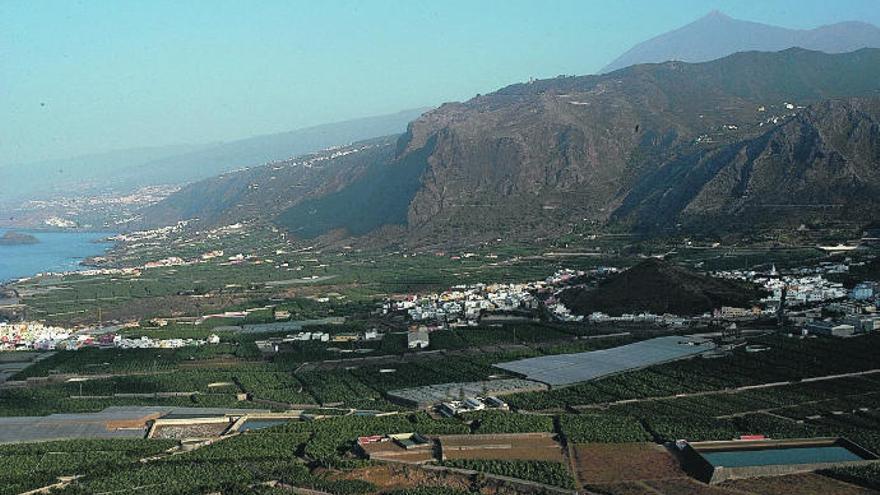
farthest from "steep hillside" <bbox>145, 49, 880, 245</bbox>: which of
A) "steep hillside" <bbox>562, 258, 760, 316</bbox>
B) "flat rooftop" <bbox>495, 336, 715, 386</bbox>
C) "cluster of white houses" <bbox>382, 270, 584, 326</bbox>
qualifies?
"flat rooftop" <bbox>495, 336, 715, 386</bbox>

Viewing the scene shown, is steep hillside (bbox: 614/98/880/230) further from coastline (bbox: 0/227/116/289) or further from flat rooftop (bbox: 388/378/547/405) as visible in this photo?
coastline (bbox: 0/227/116/289)

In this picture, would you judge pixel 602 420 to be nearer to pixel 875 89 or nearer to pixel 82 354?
pixel 82 354

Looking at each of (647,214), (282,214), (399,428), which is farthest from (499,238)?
(399,428)

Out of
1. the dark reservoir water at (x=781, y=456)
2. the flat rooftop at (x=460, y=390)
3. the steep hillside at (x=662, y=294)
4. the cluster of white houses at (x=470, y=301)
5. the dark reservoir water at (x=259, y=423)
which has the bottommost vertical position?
the cluster of white houses at (x=470, y=301)

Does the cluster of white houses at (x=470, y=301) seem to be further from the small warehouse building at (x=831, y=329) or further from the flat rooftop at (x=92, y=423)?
the flat rooftop at (x=92, y=423)

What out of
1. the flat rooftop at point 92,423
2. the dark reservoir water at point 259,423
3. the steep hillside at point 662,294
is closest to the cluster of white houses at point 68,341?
the flat rooftop at point 92,423
